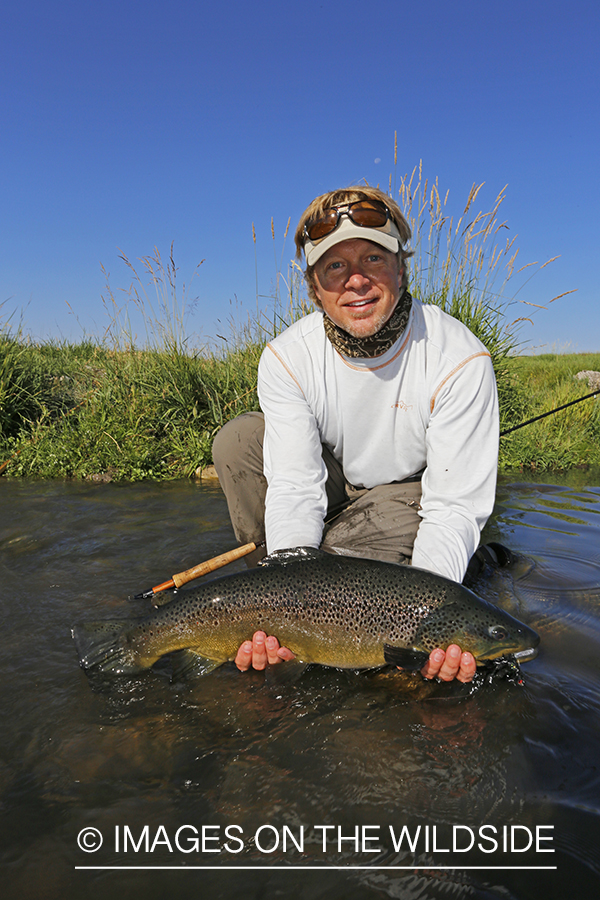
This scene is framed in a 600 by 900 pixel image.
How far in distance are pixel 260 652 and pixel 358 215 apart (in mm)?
2406

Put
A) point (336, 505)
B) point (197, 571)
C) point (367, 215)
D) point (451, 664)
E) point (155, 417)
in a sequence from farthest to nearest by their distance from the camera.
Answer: point (155, 417)
point (336, 505)
point (197, 571)
point (367, 215)
point (451, 664)

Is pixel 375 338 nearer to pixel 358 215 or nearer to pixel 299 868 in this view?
pixel 358 215

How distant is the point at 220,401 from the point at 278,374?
3805 mm

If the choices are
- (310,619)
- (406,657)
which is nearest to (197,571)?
(310,619)

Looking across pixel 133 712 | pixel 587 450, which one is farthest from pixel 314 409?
pixel 587 450

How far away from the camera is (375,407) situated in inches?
138

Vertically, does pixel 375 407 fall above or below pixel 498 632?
above

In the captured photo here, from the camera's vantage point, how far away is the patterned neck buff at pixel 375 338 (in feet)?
10.8

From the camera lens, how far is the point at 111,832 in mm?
1916

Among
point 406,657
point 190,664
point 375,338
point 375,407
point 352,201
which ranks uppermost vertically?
point 352,201

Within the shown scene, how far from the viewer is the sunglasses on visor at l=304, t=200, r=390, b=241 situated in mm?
3271

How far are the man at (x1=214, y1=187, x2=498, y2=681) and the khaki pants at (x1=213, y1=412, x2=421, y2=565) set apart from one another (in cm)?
Result: 1

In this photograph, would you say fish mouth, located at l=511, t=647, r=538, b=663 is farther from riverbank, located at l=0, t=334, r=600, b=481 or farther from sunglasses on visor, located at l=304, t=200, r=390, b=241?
riverbank, located at l=0, t=334, r=600, b=481

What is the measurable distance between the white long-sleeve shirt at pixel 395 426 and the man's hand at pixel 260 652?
0.52 metres
